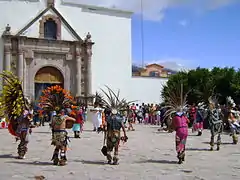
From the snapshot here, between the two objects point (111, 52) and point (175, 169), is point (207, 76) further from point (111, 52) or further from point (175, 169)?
point (175, 169)

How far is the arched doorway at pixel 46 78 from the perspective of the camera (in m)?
30.1

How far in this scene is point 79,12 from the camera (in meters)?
31.2

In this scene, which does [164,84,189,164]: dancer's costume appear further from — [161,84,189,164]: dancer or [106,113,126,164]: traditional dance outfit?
[106,113,126,164]: traditional dance outfit

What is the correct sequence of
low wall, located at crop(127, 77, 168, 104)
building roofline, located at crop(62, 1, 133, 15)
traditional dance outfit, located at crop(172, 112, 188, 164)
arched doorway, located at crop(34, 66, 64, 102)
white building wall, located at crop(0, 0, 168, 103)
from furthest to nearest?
low wall, located at crop(127, 77, 168, 104), building roofline, located at crop(62, 1, 133, 15), arched doorway, located at crop(34, 66, 64, 102), white building wall, located at crop(0, 0, 168, 103), traditional dance outfit, located at crop(172, 112, 188, 164)

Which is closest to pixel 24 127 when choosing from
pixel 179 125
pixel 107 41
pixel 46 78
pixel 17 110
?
pixel 17 110

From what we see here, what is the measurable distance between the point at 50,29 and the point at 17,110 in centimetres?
2043

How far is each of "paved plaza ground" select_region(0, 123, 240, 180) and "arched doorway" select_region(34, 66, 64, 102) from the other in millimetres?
16210

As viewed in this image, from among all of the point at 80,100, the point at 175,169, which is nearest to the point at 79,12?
the point at 80,100

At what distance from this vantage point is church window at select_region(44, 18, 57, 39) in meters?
30.1

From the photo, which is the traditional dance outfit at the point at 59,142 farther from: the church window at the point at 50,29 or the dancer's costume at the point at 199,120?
the church window at the point at 50,29

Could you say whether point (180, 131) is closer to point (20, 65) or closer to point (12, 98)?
point (12, 98)

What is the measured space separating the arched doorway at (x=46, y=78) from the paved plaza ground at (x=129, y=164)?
53.2 feet

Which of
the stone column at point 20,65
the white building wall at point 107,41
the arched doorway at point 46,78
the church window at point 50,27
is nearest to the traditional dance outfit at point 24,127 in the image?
the stone column at point 20,65

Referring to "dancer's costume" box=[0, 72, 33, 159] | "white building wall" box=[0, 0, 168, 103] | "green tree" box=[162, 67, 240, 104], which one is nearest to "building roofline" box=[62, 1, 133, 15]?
"white building wall" box=[0, 0, 168, 103]
